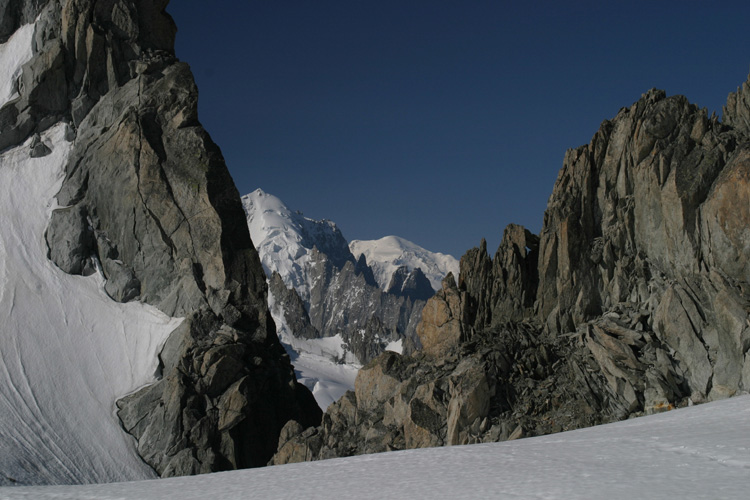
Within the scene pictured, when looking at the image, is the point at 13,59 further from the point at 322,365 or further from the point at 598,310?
the point at 322,365

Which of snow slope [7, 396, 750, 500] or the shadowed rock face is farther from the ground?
the shadowed rock face

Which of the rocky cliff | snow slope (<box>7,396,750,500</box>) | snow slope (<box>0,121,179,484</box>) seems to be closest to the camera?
snow slope (<box>7,396,750,500</box>)

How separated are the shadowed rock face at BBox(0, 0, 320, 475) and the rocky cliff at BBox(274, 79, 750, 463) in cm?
868

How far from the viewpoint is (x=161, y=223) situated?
208 ft

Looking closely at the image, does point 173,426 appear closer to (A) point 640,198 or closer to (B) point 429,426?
(B) point 429,426

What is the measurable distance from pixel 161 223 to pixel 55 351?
1356 centimetres

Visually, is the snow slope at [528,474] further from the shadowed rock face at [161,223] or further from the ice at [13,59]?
the ice at [13,59]

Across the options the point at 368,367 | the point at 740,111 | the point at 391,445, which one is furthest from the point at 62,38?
the point at 740,111

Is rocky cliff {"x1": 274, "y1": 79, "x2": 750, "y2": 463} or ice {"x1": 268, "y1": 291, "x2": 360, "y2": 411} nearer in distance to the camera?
rocky cliff {"x1": 274, "y1": 79, "x2": 750, "y2": 463}

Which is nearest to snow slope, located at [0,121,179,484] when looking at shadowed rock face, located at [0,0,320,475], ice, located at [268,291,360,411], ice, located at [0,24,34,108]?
shadowed rock face, located at [0,0,320,475]

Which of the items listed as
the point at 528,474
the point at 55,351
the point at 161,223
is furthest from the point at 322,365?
the point at 528,474

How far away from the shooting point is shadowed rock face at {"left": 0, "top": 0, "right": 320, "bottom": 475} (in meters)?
53.7

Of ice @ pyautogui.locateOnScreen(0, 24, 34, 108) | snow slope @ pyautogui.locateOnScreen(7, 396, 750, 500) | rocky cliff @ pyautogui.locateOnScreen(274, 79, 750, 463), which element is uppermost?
ice @ pyautogui.locateOnScreen(0, 24, 34, 108)

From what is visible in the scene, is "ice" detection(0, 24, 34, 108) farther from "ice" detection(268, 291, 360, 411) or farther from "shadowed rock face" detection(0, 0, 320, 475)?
"ice" detection(268, 291, 360, 411)
